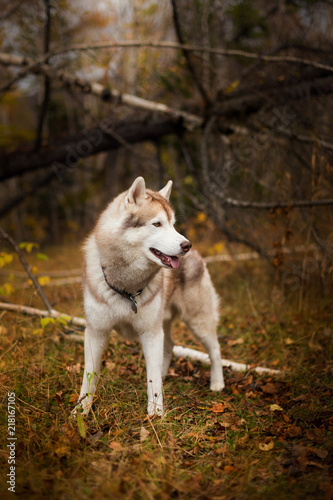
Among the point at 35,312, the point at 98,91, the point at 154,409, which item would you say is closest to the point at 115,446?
the point at 154,409

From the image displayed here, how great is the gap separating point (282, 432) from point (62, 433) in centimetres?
169

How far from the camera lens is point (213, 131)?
6.86 m

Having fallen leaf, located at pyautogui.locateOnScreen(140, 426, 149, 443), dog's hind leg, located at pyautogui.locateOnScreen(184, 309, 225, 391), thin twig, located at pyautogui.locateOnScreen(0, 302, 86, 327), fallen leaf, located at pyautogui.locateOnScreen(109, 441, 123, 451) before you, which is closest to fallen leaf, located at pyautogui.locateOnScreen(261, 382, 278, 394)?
dog's hind leg, located at pyautogui.locateOnScreen(184, 309, 225, 391)

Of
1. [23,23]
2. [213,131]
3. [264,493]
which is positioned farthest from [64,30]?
[264,493]

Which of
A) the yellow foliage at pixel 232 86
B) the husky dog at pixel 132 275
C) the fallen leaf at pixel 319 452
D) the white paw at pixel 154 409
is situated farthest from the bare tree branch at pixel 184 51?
the fallen leaf at pixel 319 452

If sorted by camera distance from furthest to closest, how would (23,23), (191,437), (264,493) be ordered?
(23,23) < (191,437) < (264,493)

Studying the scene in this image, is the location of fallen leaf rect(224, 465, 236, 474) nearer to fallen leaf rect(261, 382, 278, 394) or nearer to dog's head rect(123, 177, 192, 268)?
fallen leaf rect(261, 382, 278, 394)

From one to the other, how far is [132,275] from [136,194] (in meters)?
0.65

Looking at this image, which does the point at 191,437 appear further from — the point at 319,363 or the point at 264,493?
the point at 319,363

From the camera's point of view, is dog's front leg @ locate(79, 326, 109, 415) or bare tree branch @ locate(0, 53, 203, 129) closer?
dog's front leg @ locate(79, 326, 109, 415)

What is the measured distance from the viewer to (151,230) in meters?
2.82

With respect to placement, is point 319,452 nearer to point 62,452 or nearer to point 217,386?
point 217,386

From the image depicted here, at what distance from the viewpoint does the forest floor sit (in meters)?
2.17

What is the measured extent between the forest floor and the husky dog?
12.2 inches
